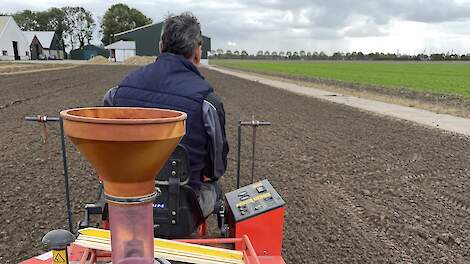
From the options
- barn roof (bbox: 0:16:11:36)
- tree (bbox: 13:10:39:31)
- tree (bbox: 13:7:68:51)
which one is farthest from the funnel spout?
tree (bbox: 13:10:39:31)

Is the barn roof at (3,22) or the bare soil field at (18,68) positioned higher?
the barn roof at (3,22)

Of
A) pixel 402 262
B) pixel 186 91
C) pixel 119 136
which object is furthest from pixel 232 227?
pixel 402 262

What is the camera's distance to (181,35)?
215cm

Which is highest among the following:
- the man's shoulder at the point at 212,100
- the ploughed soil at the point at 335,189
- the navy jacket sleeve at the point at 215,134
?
the man's shoulder at the point at 212,100

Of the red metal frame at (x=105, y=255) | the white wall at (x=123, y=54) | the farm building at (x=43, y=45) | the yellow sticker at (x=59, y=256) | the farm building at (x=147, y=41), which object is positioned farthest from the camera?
the farm building at (x=43, y=45)

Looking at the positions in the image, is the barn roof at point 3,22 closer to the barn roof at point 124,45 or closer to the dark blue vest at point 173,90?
the barn roof at point 124,45

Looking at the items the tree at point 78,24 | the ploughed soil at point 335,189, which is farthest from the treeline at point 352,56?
the ploughed soil at point 335,189

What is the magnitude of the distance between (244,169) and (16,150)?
12.0 ft

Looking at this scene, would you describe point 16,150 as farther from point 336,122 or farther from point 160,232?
point 336,122

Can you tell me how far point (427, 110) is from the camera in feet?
47.8

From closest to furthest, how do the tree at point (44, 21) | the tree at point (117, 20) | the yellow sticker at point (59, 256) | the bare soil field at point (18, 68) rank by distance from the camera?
the yellow sticker at point (59, 256) < the bare soil field at point (18, 68) < the tree at point (117, 20) < the tree at point (44, 21)

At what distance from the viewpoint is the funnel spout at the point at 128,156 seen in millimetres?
980

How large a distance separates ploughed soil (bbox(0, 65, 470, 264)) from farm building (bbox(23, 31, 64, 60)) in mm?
71048

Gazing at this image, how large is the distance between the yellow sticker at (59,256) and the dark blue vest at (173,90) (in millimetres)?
867
